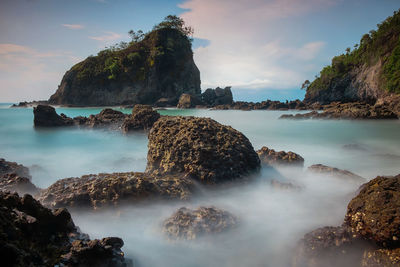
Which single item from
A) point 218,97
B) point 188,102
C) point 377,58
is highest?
point 377,58

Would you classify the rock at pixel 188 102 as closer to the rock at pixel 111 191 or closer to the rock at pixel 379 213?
the rock at pixel 111 191

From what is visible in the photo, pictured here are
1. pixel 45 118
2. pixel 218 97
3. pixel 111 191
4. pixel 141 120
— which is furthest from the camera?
pixel 218 97

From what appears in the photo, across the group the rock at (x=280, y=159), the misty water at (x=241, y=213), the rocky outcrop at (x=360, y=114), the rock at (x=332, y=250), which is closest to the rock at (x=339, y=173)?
the misty water at (x=241, y=213)

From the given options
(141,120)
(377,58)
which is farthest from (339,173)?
(377,58)

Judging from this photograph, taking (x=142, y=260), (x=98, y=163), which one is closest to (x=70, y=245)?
(x=142, y=260)

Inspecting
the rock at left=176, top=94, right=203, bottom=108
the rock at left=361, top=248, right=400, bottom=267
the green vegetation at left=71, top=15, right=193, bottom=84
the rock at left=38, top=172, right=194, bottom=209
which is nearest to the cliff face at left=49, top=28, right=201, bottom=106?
the green vegetation at left=71, top=15, right=193, bottom=84

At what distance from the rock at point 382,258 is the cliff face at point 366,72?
25.6 m

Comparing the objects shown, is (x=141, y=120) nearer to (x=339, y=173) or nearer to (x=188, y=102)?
(x=339, y=173)

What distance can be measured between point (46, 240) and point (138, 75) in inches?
2033

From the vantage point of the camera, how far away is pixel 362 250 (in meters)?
2.46

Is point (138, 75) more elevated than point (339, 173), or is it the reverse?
point (138, 75)

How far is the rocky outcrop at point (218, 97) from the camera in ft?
145

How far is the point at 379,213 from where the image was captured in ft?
8.05

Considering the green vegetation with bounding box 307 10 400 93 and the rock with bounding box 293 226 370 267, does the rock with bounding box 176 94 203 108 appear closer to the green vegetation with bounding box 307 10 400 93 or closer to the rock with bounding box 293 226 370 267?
the green vegetation with bounding box 307 10 400 93
